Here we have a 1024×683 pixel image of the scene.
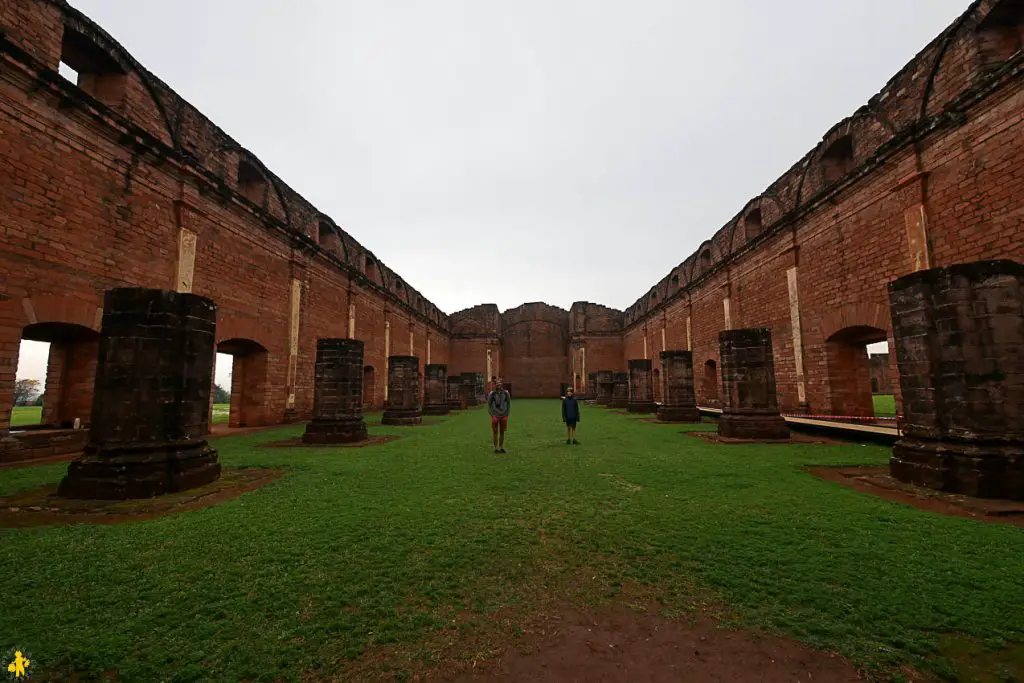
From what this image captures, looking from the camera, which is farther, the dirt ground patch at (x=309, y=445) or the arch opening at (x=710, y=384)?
the arch opening at (x=710, y=384)

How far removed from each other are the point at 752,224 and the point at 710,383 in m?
6.58

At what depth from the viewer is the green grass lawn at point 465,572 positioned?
1.80 metres

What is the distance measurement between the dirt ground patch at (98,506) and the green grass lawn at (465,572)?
28 cm

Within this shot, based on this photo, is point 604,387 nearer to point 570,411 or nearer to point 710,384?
point 710,384

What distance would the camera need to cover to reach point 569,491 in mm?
4219

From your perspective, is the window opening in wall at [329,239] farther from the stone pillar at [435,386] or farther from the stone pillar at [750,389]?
the stone pillar at [750,389]

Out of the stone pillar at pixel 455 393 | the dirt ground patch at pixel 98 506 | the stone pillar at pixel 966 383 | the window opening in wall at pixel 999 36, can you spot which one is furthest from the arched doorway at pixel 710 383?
the dirt ground patch at pixel 98 506

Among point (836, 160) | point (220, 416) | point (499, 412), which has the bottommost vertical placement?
point (220, 416)

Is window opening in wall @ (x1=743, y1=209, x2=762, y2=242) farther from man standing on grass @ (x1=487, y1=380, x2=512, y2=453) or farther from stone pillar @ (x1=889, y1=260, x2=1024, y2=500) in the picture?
man standing on grass @ (x1=487, y1=380, x2=512, y2=453)

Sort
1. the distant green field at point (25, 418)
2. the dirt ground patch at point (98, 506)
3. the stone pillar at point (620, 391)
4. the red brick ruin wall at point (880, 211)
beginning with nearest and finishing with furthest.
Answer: the dirt ground patch at point (98, 506), the red brick ruin wall at point (880, 211), the distant green field at point (25, 418), the stone pillar at point (620, 391)

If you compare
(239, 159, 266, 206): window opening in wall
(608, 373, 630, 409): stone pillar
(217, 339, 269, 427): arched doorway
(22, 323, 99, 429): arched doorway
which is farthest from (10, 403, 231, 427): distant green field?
(608, 373, 630, 409): stone pillar

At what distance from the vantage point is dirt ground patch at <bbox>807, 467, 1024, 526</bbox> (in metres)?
3.39

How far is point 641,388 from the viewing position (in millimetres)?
16734

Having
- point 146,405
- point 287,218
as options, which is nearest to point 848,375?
point 146,405
